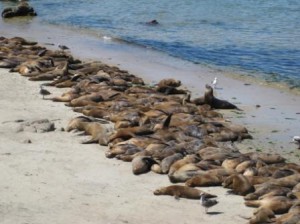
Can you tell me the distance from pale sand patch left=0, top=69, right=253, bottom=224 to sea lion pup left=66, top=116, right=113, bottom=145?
16cm

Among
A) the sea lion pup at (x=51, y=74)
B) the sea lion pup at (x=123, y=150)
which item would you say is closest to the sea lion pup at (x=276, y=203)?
the sea lion pup at (x=123, y=150)

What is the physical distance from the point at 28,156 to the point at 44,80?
19.4ft

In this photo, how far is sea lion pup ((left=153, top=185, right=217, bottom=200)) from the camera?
8.97 m

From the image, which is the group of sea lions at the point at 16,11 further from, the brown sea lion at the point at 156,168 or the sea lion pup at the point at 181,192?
the sea lion pup at the point at 181,192

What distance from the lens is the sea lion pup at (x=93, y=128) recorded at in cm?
1124

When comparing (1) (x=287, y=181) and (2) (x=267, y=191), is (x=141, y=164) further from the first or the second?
(1) (x=287, y=181)

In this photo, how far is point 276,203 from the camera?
8.45 m

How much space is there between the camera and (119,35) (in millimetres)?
26484

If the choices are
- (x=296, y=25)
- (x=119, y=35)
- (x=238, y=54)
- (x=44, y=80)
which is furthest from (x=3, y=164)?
(x=296, y=25)

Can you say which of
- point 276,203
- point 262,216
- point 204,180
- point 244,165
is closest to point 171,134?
point 244,165

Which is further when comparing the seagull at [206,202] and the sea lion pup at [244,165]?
the sea lion pup at [244,165]

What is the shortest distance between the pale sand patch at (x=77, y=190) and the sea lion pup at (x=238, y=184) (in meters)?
0.10

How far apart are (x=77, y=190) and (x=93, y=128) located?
2575mm

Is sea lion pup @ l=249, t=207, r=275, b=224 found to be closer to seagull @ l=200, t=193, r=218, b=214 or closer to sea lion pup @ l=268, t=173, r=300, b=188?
seagull @ l=200, t=193, r=218, b=214
